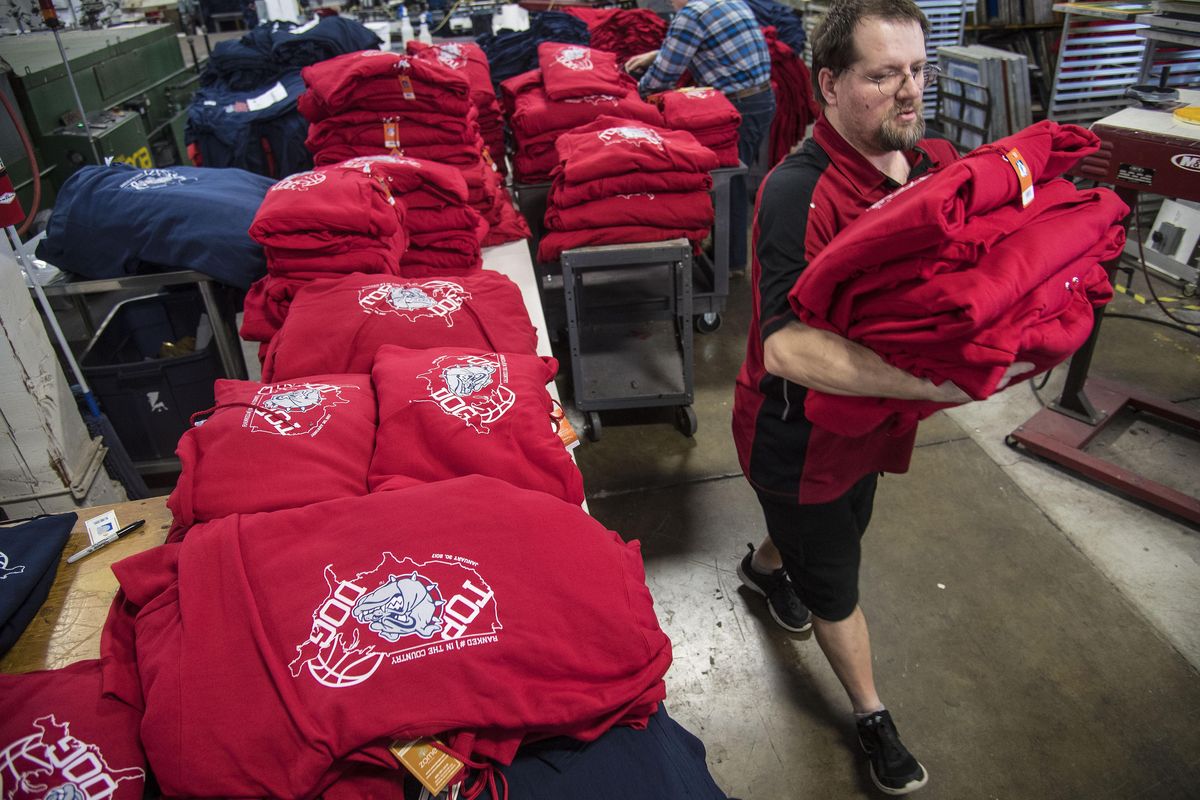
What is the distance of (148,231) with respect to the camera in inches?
95.0

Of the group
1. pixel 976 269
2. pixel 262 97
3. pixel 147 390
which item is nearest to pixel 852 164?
pixel 976 269

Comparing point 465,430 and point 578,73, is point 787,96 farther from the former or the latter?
point 465,430

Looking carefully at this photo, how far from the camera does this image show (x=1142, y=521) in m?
A: 2.60

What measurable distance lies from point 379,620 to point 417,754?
18cm

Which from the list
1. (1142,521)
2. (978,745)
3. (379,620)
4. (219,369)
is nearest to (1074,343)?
(379,620)

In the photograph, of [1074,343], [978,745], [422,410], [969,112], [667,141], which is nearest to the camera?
[1074,343]

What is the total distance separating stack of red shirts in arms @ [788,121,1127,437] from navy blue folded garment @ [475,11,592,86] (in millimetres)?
3691

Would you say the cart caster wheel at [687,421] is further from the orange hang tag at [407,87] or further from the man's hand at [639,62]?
the man's hand at [639,62]

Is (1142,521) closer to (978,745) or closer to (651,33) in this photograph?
(978,745)

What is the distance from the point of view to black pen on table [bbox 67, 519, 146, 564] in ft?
4.76

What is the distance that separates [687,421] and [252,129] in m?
2.76

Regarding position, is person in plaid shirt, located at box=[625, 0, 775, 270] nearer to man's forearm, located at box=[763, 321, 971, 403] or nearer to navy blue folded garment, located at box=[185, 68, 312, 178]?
navy blue folded garment, located at box=[185, 68, 312, 178]

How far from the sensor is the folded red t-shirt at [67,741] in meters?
0.92

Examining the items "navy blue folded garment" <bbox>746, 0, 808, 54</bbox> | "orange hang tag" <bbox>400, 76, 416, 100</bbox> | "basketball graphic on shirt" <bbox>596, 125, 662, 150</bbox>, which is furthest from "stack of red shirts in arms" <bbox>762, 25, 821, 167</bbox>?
"orange hang tag" <bbox>400, 76, 416, 100</bbox>
